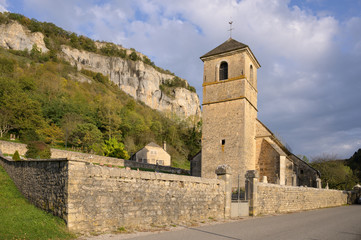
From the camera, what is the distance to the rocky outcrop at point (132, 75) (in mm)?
103031

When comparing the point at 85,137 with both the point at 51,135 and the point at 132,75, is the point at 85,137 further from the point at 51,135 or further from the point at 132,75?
the point at 132,75

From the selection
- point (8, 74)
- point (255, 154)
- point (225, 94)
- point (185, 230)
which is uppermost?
point (8, 74)

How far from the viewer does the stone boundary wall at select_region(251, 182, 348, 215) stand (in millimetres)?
14116

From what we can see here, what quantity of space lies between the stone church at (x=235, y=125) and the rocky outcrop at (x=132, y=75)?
81860 mm

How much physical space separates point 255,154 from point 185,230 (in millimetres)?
15258

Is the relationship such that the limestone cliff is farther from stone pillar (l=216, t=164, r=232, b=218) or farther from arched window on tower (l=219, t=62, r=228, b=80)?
stone pillar (l=216, t=164, r=232, b=218)

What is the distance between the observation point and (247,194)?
45.2 feet

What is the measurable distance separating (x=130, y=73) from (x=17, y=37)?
39229 millimetres

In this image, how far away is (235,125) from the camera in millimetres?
21078

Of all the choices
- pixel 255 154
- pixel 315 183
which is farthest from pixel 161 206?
pixel 315 183

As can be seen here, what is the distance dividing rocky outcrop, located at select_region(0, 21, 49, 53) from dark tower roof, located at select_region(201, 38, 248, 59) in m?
81.0

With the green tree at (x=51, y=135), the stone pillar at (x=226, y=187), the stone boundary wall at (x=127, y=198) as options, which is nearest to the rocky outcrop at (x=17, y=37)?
the green tree at (x=51, y=135)

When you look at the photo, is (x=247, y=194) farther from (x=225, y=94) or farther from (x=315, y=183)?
(x=315, y=183)

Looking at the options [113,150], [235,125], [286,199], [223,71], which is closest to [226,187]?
[286,199]
